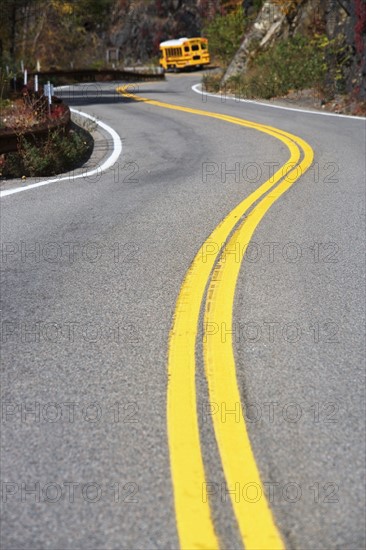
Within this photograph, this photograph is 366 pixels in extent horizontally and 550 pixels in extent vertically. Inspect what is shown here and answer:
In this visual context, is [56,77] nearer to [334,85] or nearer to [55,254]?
[334,85]

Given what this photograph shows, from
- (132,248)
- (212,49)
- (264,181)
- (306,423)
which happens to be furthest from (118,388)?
(212,49)

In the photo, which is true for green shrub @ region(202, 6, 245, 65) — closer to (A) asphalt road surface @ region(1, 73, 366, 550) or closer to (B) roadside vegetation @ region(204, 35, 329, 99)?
(B) roadside vegetation @ region(204, 35, 329, 99)

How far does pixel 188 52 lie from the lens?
58.9 meters

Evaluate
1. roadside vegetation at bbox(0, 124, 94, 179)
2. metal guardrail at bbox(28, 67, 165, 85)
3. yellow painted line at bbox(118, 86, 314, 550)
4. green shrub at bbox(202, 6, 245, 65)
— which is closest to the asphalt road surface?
yellow painted line at bbox(118, 86, 314, 550)

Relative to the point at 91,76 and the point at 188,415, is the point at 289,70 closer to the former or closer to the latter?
the point at 91,76

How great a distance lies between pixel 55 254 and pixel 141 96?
84.0 ft

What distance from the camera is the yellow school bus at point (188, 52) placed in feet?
193

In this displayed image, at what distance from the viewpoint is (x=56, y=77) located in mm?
42781

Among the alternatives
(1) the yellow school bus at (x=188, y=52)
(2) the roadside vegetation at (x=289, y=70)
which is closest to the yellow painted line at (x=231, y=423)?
(2) the roadside vegetation at (x=289, y=70)

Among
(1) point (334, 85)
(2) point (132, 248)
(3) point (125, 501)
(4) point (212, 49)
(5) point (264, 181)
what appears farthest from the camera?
(4) point (212, 49)

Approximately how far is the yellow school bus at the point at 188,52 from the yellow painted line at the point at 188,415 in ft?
176

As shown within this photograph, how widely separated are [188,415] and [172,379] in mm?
455

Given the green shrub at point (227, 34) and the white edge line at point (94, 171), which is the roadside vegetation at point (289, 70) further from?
the green shrub at point (227, 34)

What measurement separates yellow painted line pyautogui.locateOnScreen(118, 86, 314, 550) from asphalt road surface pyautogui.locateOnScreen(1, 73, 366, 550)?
0.01m
